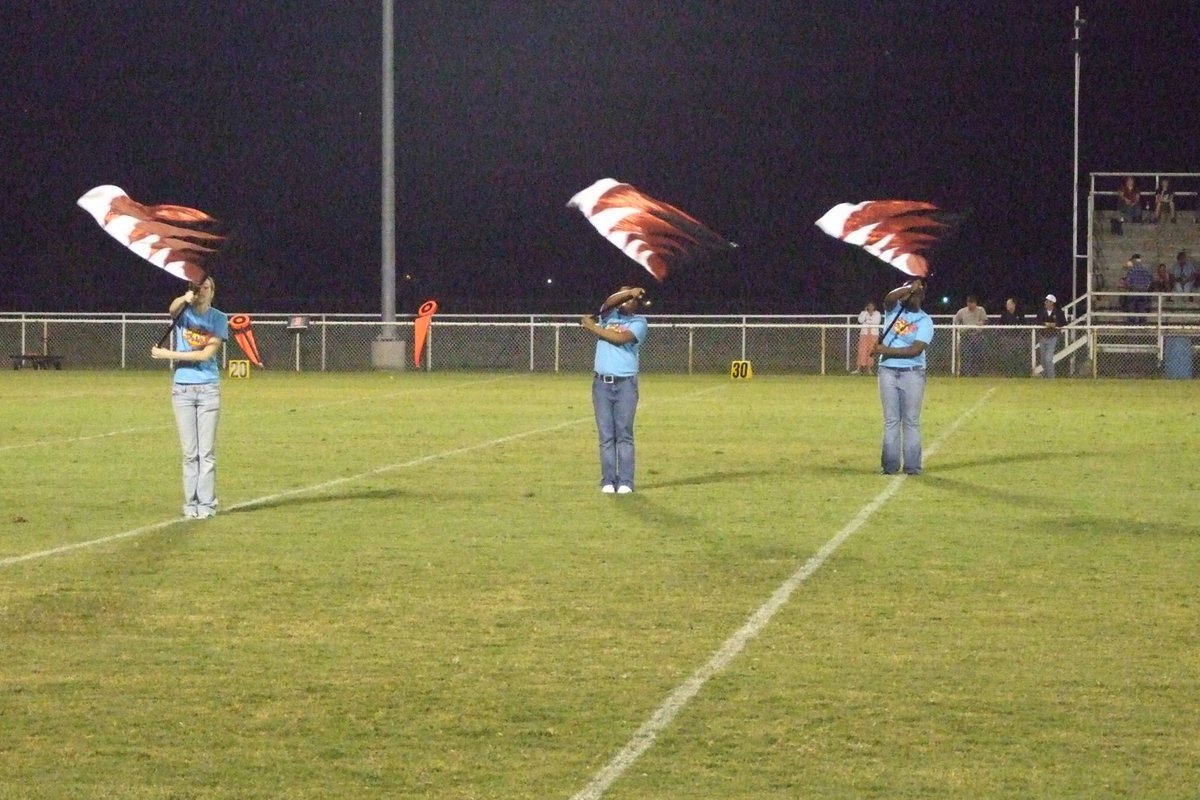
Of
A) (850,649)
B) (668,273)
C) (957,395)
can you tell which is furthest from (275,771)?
(957,395)

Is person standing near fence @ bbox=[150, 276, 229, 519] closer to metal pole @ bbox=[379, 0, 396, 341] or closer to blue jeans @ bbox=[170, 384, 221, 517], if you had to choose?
blue jeans @ bbox=[170, 384, 221, 517]

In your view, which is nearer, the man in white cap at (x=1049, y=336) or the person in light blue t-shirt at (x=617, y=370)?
the person in light blue t-shirt at (x=617, y=370)

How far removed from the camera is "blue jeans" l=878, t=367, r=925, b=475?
672 inches

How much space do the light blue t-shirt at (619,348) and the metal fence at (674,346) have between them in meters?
24.3

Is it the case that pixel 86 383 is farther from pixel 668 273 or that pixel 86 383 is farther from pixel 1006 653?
pixel 1006 653

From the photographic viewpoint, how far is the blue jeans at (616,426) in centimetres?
1547

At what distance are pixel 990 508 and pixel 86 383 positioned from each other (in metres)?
23.9

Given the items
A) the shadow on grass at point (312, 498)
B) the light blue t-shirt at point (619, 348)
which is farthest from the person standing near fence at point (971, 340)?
the shadow on grass at point (312, 498)

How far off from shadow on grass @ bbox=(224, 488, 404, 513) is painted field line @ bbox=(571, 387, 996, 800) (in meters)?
3.86

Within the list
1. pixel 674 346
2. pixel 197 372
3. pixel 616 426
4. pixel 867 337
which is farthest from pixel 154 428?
pixel 674 346

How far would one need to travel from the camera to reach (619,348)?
1554 cm

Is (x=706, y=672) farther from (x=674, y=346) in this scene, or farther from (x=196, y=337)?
(x=674, y=346)

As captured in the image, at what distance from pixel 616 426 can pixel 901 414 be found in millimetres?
3122

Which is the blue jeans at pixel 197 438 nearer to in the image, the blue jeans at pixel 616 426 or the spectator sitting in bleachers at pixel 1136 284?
the blue jeans at pixel 616 426
